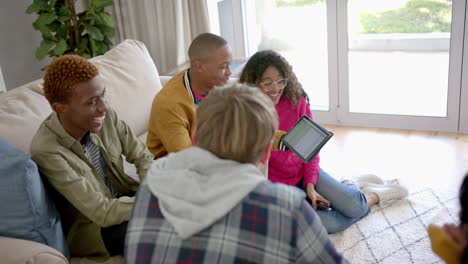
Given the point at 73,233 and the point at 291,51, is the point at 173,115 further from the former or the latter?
the point at 291,51

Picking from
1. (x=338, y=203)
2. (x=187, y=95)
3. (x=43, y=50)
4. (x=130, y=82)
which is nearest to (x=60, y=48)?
(x=43, y=50)

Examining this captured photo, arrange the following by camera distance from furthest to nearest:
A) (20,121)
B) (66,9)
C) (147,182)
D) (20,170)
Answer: (66,9), (20,121), (20,170), (147,182)

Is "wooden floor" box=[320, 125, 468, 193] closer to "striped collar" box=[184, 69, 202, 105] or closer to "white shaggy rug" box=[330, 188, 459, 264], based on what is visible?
"white shaggy rug" box=[330, 188, 459, 264]

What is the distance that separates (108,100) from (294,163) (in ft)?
2.97

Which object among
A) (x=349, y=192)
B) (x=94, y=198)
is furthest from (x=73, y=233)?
(x=349, y=192)

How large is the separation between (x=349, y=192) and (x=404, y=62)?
1.54 meters

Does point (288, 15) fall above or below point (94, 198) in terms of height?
above

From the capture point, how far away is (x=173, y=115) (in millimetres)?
2055

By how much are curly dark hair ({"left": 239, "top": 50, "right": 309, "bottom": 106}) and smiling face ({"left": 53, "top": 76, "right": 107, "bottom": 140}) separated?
0.65 meters

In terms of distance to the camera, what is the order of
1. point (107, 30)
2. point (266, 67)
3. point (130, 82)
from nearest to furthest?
point (266, 67)
point (130, 82)
point (107, 30)

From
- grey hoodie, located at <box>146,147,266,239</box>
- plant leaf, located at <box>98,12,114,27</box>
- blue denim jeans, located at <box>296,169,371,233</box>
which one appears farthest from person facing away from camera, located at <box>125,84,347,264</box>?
plant leaf, located at <box>98,12,114,27</box>

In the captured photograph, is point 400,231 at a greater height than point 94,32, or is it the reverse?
point 94,32

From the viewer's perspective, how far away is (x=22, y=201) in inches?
60.9

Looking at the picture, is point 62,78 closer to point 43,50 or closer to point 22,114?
point 22,114
